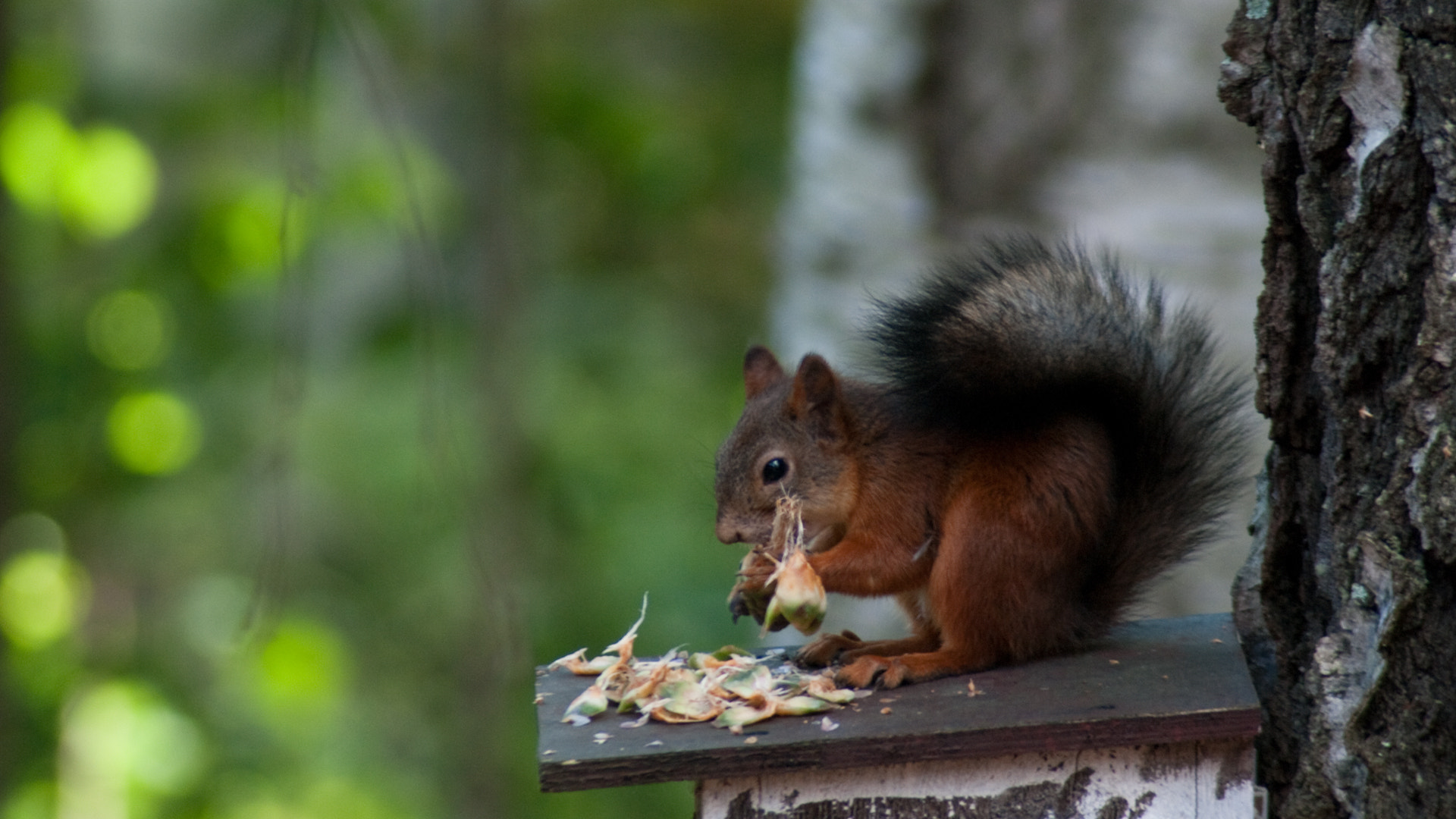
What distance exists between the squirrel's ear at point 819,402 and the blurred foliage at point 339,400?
3.20ft

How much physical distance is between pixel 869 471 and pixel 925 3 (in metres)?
1.38

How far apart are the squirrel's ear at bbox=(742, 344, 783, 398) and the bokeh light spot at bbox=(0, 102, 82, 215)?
67.9 inches

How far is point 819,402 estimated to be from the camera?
1.81 meters

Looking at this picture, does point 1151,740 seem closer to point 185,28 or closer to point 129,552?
point 185,28

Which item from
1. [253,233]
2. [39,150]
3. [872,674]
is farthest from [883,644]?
[39,150]

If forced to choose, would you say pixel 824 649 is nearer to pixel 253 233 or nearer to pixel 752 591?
pixel 752 591

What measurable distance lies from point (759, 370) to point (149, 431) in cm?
177

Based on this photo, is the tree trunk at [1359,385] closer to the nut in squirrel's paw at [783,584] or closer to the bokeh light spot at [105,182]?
the nut in squirrel's paw at [783,584]

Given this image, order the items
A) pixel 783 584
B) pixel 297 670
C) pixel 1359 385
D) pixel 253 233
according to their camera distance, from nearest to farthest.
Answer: pixel 1359 385
pixel 783 584
pixel 253 233
pixel 297 670

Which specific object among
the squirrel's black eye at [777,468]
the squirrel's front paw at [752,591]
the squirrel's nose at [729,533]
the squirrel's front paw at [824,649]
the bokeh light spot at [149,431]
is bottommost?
the squirrel's front paw at [824,649]

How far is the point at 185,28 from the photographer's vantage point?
3.05 meters

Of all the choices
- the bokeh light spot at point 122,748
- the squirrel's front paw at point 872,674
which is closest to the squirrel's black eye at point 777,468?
the squirrel's front paw at point 872,674

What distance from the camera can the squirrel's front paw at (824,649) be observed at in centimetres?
158

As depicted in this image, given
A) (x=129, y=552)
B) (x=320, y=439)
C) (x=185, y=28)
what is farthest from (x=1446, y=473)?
(x=129, y=552)
